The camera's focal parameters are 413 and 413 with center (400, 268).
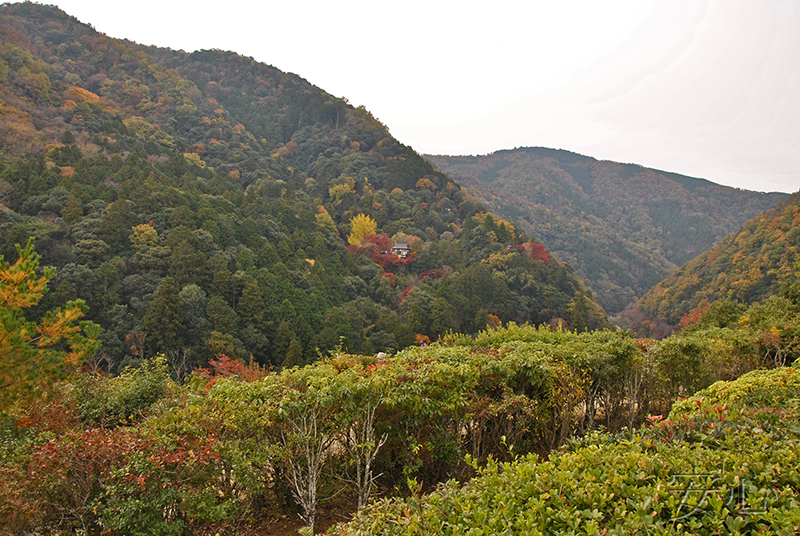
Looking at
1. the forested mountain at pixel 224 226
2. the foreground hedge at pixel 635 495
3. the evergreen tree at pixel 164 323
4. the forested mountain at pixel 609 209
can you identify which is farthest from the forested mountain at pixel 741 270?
the evergreen tree at pixel 164 323

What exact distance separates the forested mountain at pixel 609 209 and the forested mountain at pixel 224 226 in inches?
1384

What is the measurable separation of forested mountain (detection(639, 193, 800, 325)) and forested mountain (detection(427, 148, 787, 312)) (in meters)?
20.6

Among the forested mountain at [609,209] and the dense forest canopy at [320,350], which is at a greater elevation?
the forested mountain at [609,209]

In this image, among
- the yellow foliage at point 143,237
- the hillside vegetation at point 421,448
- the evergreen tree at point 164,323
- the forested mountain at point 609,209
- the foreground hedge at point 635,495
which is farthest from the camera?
the forested mountain at point 609,209

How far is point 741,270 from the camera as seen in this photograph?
40.3m

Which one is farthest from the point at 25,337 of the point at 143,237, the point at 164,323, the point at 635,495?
the point at 143,237

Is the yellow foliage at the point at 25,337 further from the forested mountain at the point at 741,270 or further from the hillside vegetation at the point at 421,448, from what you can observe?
the forested mountain at the point at 741,270

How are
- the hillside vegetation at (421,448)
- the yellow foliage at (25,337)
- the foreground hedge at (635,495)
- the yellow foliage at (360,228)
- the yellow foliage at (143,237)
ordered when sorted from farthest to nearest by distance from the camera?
1. the yellow foliage at (360,228)
2. the yellow foliage at (143,237)
3. the yellow foliage at (25,337)
4. the hillside vegetation at (421,448)
5. the foreground hedge at (635,495)

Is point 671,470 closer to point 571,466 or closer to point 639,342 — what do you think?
point 571,466

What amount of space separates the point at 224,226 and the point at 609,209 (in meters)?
115

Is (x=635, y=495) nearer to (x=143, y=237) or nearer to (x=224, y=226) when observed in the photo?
(x=143, y=237)

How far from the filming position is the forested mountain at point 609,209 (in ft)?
262

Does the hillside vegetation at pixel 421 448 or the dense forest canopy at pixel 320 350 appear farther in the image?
the dense forest canopy at pixel 320 350

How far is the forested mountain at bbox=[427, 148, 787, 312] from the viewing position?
3147 inches
